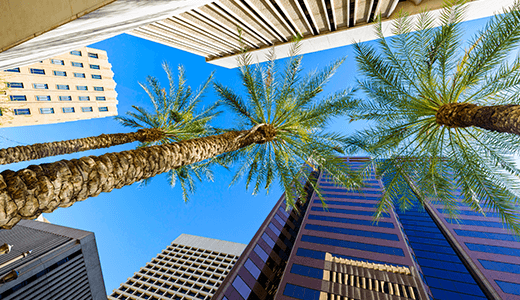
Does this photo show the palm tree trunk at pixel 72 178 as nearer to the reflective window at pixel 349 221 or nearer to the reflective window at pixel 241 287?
the reflective window at pixel 241 287

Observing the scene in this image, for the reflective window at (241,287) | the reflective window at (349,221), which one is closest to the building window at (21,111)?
the reflective window at (241,287)

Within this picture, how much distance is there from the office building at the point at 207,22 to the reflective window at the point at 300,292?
1020 inches

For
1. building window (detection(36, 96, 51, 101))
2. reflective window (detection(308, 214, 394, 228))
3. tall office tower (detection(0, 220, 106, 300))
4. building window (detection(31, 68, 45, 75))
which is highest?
building window (detection(31, 68, 45, 75))

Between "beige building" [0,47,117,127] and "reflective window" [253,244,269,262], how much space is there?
3270 centimetres

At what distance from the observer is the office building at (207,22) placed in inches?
120

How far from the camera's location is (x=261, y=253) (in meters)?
27.6

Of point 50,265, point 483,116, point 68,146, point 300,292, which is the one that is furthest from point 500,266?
point 50,265

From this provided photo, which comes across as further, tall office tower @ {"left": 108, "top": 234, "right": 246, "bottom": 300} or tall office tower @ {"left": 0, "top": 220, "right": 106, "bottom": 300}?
tall office tower @ {"left": 108, "top": 234, "right": 246, "bottom": 300}

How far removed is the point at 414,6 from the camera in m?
12.3

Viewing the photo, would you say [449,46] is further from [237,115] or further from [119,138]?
[119,138]

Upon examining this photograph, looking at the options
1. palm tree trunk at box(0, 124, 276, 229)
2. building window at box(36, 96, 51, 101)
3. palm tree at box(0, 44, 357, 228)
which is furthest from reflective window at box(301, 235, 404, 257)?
building window at box(36, 96, 51, 101)

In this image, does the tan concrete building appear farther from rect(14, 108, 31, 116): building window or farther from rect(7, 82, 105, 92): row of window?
rect(14, 108, 31, 116): building window

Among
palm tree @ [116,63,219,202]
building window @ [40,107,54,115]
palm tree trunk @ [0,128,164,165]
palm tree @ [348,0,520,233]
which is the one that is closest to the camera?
palm tree @ [348,0,520,233]

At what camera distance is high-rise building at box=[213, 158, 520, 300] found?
71.2 feet
